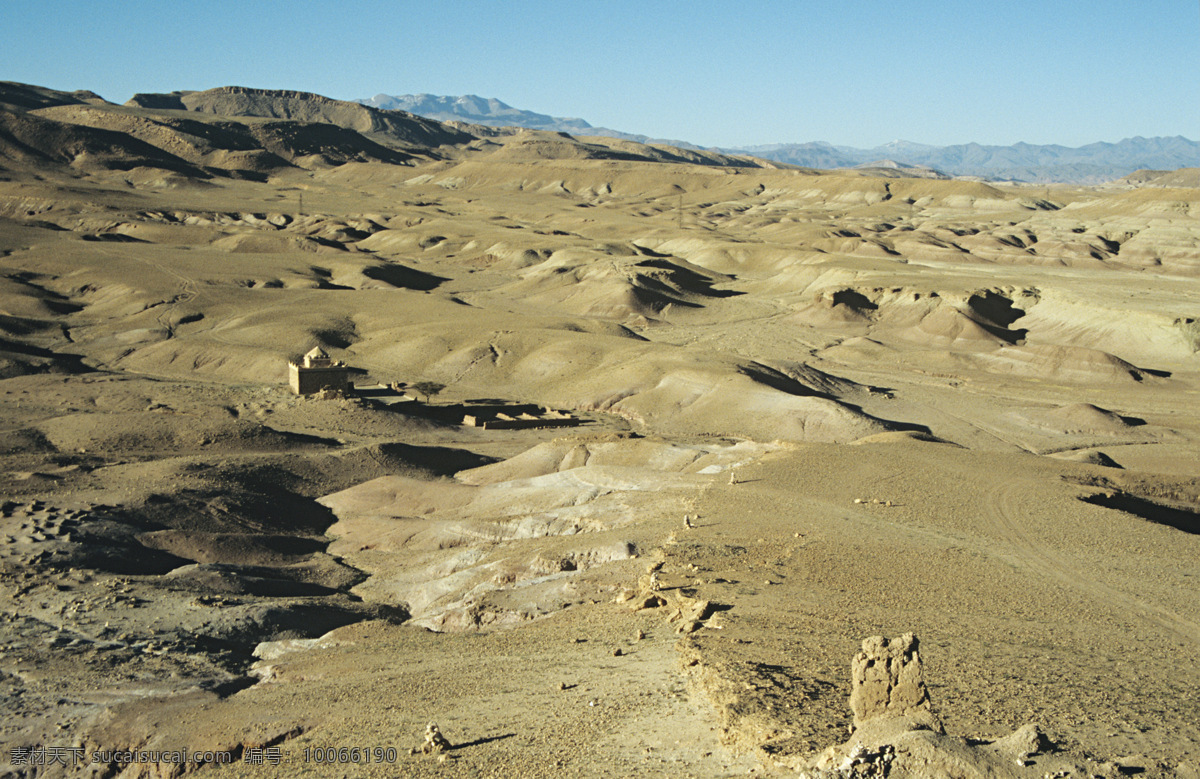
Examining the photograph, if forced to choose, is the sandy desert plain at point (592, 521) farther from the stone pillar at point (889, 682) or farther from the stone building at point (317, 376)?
the stone building at point (317, 376)

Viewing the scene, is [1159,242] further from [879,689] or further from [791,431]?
[879,689]

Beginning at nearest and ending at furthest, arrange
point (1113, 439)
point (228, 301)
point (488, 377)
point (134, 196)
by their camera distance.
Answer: point (1113, 439)
point (488, 377)
point (228, 301)
point (134, 196)

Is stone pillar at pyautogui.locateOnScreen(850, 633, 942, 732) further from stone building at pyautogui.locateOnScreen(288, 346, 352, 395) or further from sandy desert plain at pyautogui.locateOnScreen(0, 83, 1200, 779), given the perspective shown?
stone building at pyautogui.locateOnScreen(288, 346, 352, 395)

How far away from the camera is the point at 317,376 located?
3816cm

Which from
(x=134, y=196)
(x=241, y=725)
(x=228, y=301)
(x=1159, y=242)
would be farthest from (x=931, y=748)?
(x=134, y=196)

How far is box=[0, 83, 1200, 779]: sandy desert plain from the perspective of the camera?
1138 cm

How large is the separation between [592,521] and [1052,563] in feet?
31.8

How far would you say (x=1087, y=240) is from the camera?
91812mm

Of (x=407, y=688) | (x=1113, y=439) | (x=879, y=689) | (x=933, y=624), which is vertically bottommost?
(x=1113, y=439)

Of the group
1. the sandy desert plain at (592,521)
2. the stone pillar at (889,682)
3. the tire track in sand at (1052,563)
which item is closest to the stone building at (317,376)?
the sandy desert plain at (592,521)

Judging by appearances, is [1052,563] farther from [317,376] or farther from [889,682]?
[317,376]

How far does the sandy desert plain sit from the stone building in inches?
25.4

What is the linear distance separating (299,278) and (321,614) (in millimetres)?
50425

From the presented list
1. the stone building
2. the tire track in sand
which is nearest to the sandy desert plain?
the tire track in sand
